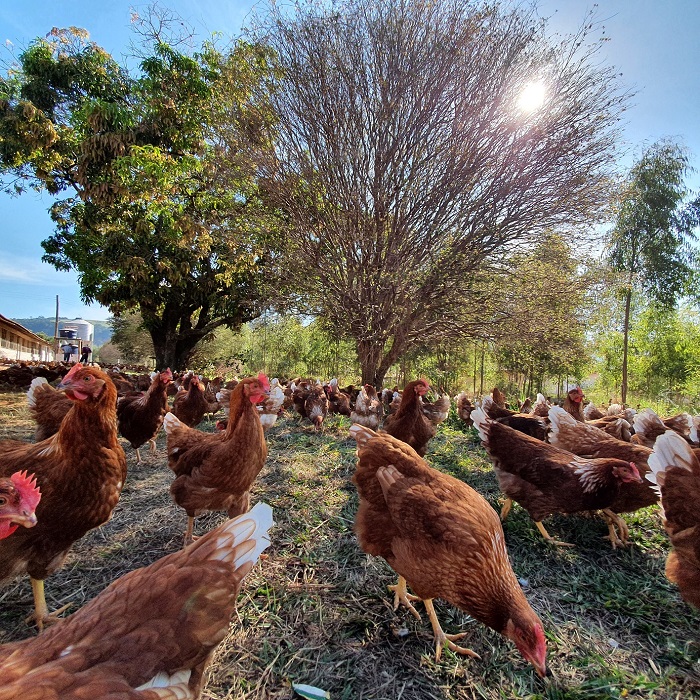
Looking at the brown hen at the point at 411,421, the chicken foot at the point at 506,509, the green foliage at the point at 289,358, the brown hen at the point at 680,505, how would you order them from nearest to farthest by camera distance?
the brown hen at the point at 680,505, the chicken foot at the point at 506,509, the brown hen at the point at 411,421, the green foliage at the point at 289,358


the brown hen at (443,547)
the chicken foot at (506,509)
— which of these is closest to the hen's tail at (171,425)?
the brown hen at (443,547)

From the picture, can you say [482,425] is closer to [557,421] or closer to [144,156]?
[557,421]

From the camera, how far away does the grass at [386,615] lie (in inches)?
68.1

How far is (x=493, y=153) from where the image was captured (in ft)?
26.3

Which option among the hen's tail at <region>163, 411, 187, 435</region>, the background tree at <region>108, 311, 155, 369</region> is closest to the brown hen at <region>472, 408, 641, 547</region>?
the hen's tail at <region>163, 411, 187, 435</region>

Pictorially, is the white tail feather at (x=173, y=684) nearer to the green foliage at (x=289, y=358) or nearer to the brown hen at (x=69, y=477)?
the brown hen at (x=69, y=477)

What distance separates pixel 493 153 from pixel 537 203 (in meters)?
1.56

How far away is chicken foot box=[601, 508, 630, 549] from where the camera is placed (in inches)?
120

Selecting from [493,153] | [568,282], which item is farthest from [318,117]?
[568,282]

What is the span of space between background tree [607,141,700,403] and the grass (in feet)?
34.7

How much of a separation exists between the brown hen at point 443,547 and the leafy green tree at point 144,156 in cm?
789

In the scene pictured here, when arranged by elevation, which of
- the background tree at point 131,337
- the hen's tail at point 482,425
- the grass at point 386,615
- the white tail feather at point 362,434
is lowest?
the grass at point 386,615

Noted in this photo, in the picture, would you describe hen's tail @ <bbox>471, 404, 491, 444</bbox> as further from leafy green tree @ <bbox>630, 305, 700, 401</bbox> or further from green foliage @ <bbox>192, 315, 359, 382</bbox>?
leafy green tree @ <bbox>630, 305, 700, 401</bbox>

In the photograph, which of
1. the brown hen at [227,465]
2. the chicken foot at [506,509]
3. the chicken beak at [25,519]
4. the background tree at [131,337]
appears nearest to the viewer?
the chicken beak at [25,519]
